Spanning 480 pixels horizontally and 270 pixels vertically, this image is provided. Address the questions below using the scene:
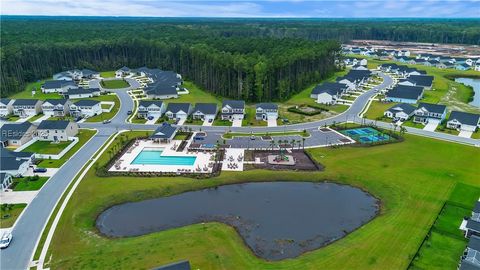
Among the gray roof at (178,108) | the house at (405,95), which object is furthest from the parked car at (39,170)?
the house at (405,95)

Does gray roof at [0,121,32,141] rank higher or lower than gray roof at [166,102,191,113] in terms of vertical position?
lower

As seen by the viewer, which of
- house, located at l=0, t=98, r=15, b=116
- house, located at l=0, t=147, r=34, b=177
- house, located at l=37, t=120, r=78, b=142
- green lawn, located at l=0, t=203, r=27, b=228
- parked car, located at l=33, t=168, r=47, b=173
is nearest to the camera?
green lawn, located at l=0, t=203, r=27, b=228

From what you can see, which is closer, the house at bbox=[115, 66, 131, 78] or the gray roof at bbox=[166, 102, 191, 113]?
the gray roof at bbox=[166, 102, 191, 113]

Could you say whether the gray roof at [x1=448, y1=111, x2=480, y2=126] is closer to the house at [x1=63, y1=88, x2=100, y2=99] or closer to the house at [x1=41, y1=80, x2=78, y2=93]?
the house at [x1=63, y1=88, x2=100, y2=99]

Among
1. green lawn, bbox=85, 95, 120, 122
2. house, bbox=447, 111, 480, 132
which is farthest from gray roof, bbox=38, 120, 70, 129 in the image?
house, bbox=447, 111, 480, 132

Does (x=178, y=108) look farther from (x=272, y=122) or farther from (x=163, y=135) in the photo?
(x=272, y=122)

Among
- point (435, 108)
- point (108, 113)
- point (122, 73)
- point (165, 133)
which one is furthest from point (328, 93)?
point (122, 73)
